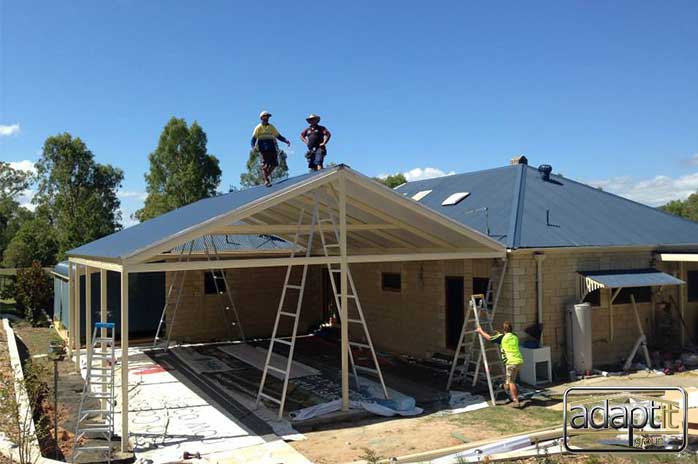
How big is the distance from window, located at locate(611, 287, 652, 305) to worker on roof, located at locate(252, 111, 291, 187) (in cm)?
755

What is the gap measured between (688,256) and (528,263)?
3652 mm

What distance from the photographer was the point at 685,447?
270 inches

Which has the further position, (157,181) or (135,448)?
(157,181)

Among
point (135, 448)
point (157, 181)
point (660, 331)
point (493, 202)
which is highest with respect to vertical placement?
point (157, 181)

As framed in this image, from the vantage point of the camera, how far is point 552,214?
1270cm

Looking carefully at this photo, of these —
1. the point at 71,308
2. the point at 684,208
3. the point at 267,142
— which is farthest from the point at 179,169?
the point at 684,208

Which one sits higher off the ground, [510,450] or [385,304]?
[385,304]

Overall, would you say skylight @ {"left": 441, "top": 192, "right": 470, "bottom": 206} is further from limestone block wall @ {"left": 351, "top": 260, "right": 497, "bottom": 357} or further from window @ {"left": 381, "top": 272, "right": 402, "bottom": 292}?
window @ {"left": 381, "top": 272, "right": 402, "bottom": 292}

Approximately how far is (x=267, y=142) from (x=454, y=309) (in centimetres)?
551

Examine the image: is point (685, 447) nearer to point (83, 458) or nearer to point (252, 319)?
point (83, 458)

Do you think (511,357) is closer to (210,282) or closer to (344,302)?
(344,302)

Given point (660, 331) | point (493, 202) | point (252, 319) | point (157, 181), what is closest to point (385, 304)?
point (493, 202)

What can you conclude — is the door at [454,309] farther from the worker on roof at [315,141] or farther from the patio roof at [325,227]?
the worker on roof at [315,141]

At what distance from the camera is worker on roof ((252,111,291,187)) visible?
10.7 meters
